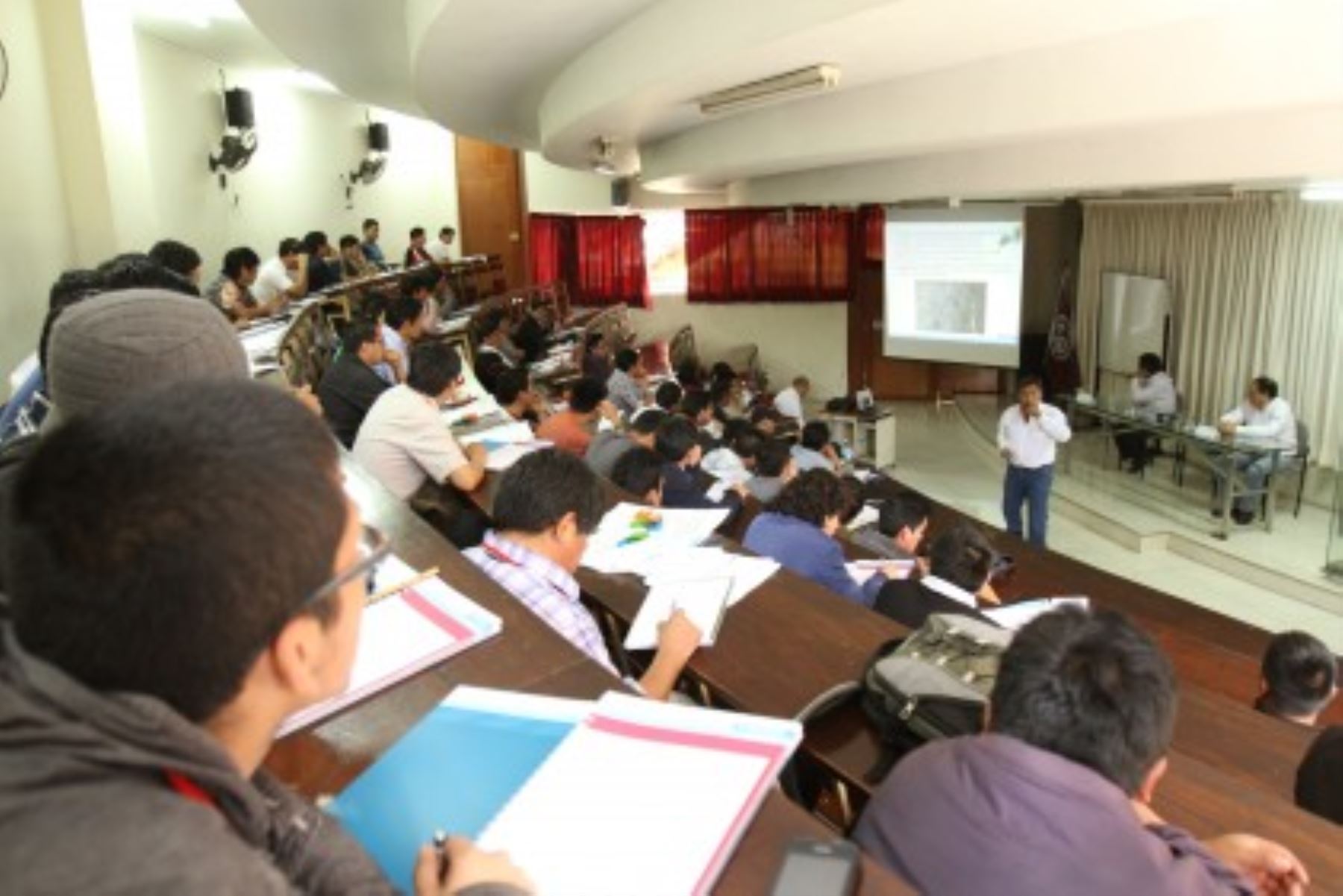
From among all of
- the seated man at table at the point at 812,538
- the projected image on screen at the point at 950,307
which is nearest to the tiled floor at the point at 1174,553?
the projected image on screen at the point at 950,307

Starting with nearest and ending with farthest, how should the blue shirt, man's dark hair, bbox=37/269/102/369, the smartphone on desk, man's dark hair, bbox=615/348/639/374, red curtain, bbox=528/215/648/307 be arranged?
the smartphone on desk → man's dark hair, bbox=37/269/102/369 → the blue shirt → man's dark hair, bbox=615/348/639/374 → red curtain, bbox=528/215/648/307

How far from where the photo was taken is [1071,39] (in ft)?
11.3

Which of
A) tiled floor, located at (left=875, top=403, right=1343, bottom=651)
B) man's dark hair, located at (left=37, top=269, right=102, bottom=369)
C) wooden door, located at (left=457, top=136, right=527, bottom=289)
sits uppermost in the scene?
wooden door, located at (left=457, top=136, right=527, bottom=289)

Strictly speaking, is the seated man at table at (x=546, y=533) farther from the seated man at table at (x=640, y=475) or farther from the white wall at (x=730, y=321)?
the white wall at (x=730, y=321)

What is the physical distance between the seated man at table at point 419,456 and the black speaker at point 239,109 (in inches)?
225

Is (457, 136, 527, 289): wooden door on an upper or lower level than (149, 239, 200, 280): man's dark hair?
upper

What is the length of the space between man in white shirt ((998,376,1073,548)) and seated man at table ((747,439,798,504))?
111 inches

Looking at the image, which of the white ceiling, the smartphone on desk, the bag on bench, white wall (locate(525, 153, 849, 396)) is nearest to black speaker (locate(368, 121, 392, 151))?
white wall (locate(525, 153, 849, 396))

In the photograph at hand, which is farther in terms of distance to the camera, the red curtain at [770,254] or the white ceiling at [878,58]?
the red curtain at [770,254]

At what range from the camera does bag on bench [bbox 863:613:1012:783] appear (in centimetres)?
151

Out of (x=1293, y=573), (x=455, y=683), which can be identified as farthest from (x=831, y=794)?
(x=1293, y=573)

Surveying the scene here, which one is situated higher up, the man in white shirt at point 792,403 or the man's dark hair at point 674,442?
the man's dark hair at point 674,442

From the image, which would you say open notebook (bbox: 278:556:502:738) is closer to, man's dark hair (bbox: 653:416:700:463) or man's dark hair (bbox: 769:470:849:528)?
man's dark hair (bbox: 769:470:849:528)

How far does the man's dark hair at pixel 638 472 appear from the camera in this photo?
3.91 metres
